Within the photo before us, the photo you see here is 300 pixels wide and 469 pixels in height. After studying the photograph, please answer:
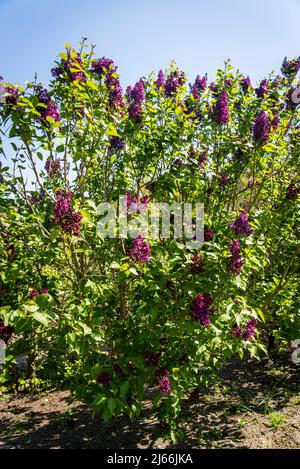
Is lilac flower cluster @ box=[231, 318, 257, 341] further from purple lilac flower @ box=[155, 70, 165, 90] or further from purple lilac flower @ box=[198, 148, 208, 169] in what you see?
purple lilac flower @ box=[155, 70, 165, 90]

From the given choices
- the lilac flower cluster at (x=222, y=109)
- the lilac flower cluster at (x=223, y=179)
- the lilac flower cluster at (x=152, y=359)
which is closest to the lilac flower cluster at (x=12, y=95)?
the lilac flower cluster at (x=222, y=109)

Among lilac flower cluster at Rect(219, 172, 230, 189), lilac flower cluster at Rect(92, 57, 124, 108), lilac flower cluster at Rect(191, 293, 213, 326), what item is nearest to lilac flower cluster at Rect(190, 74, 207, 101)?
lilac flower cluster at Rect(219, 172, 230, 189)

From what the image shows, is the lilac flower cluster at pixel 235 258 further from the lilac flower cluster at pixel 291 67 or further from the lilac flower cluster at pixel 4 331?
the lilac flower cluster at pixel 291 67

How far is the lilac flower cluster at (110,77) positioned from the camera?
11.8 feet

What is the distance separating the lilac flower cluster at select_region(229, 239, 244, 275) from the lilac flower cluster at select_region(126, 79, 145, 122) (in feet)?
5.61

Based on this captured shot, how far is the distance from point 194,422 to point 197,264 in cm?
239

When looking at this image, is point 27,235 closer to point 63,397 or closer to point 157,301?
point 157,301

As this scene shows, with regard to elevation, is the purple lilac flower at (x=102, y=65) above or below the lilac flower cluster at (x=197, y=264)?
above

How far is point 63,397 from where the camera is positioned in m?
4.89

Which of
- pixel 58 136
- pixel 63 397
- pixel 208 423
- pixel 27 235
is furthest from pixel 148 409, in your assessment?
pixel 58 136

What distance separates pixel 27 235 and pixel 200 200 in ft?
7.11

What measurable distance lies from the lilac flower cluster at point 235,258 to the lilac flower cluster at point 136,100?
171cm
